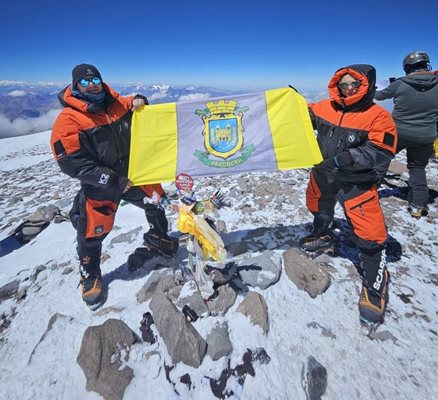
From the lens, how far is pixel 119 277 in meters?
5.07

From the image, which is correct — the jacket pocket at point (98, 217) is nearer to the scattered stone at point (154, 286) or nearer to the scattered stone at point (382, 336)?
the scattered stone at point (154, 286)

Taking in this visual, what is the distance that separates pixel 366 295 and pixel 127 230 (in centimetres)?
541

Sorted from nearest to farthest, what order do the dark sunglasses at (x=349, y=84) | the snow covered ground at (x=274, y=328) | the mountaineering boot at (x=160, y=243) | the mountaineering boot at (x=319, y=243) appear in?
the snow covered ground at (x=274, y=328)
the dark sunglasses at (x=349, y=84)
the mountaineering boot at (x=319, y=243)
the mountaineering boot at (x=160, y=243)

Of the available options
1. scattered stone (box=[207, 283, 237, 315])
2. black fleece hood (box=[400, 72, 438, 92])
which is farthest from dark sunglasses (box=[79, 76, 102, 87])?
black fleece hood (box=[400, 72, 438, 92])

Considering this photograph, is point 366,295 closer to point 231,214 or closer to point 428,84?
point 231,214

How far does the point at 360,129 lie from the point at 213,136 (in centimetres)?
240

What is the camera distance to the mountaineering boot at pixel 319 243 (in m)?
5.21

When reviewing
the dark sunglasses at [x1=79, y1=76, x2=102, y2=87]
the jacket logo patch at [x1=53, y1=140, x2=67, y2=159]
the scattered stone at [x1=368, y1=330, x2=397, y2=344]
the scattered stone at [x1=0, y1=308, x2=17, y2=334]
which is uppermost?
the dark sunglasses at [x1=79, y1=76, x2=102, y2=87]

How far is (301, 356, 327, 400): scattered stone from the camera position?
9.89ft

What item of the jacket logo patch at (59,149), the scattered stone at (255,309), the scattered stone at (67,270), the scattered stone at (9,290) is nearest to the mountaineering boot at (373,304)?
the scattered stone at (255,309)

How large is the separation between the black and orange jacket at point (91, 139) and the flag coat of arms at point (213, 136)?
0.94ft

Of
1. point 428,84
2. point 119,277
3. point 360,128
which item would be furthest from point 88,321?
point 428,84

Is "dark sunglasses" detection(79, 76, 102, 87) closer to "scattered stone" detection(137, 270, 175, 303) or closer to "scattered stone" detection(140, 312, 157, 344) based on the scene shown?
"scattered stone" detection(137, 270, 175, 303)

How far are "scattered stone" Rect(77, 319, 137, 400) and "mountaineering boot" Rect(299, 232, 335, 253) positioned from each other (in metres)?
3.63
